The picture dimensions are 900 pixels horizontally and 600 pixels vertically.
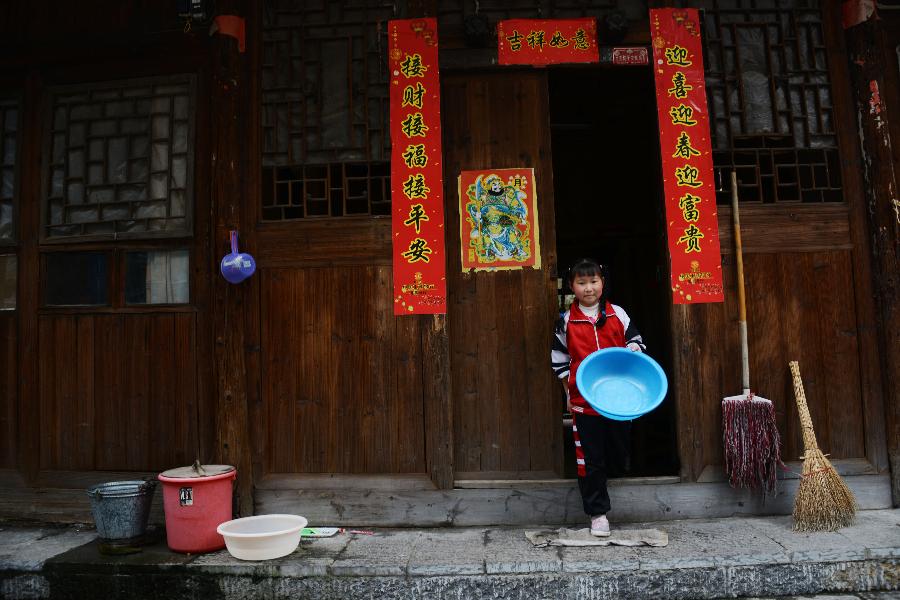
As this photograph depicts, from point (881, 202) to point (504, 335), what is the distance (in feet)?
10.6

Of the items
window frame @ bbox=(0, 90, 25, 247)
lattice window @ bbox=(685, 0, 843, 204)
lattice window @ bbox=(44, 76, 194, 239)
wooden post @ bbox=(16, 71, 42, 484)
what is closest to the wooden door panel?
lattice window @ bbox=(685, 0, 843, 204)

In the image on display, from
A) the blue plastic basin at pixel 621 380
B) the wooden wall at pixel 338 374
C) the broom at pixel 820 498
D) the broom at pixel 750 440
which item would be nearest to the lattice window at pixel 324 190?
the wooden wall at pixel 338 374

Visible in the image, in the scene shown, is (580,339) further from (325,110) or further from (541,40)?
(325,110)

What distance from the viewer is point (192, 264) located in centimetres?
525

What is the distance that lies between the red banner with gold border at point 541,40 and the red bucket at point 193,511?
4.01m

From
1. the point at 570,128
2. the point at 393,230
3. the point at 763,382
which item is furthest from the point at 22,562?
the point at 570,128

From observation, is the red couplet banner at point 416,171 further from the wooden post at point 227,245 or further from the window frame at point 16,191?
the window frame at point 16,191

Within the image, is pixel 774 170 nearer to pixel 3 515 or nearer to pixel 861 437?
pixel 861 437

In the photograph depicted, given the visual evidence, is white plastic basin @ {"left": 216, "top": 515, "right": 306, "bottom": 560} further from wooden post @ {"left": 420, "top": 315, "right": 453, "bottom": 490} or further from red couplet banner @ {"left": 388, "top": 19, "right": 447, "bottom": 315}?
red couplet banner @ {"left": 388, "top": 19, "right": 447, "bottom": 315}

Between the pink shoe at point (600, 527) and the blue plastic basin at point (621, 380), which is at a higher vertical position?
the blue plastic basin at point (621, 380)

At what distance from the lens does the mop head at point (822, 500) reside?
4355 millimetres

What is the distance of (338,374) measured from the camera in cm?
504

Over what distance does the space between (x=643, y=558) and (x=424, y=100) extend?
381 cm

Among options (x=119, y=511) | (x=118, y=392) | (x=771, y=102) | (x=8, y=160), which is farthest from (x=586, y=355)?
(x=8, y=160)
